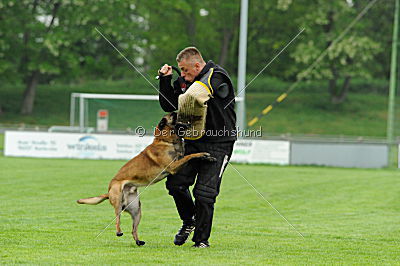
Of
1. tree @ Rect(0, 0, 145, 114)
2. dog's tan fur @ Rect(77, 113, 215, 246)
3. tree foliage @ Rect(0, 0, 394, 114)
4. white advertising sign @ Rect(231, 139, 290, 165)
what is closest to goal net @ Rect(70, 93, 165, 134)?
→ white advertising sign @ Rect(231, 139, 290, 165)

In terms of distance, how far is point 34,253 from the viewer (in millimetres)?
6504

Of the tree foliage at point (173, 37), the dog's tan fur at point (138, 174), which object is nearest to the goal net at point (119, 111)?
the tree foliage at point (173, 37)

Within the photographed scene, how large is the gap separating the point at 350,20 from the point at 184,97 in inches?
1445

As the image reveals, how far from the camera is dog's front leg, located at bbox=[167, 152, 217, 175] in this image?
7.00 metres

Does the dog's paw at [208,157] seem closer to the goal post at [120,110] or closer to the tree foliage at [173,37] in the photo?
the goal post at [120,110]

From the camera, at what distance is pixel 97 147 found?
22.5 metres

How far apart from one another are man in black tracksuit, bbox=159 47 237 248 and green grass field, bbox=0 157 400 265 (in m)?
0.38

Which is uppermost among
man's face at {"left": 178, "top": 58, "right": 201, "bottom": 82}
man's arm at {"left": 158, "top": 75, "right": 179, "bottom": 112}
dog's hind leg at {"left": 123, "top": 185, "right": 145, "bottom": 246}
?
man's face at {"left": 178, "top": 58, "right": 201, "bottom": 82}

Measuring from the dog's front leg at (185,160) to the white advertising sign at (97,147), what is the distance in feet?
47.0

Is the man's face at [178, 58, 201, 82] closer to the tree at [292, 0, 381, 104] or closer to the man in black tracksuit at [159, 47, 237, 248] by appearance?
the man in black tracksuit at [159, 47, 237, 248]

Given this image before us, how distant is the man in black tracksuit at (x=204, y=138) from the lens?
22.6 ft

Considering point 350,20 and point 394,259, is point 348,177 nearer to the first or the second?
point 394,259

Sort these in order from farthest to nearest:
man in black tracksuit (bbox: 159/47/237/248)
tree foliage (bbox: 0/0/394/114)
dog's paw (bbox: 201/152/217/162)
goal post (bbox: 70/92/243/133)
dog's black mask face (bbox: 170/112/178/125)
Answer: tree foliage (bbox: 0/0/394/114) → goal post (bbox: 70/92/243/133) → dog's black mask face (bbox: 170/112/178/125) → dog's paw (bbox: 201/152/217/162) → man in black tracksuit (bbox: 159/47/237/248)

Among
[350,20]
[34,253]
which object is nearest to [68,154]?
[34,253]
